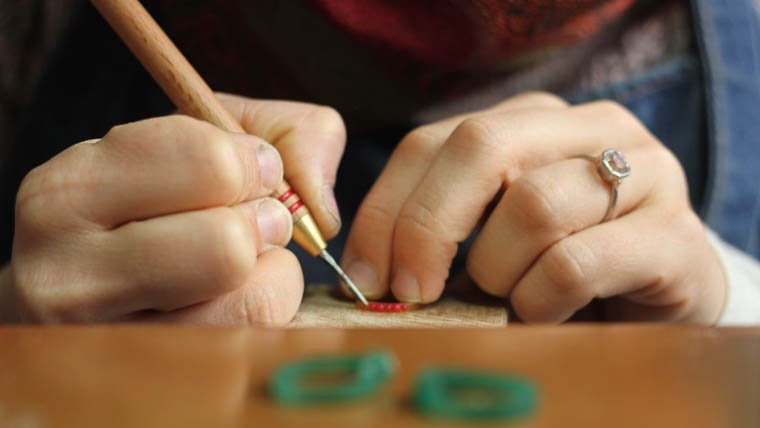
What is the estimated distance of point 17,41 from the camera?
0.58m

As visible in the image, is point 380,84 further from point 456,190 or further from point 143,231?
point 143,231

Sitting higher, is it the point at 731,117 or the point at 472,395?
the point at 472,395

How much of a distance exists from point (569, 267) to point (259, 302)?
0.54ft

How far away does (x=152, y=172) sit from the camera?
0.33 metres

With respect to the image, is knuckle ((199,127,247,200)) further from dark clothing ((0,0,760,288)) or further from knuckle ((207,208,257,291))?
dark clothing ((0,0,760,288))

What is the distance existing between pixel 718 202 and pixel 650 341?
1.68 feet

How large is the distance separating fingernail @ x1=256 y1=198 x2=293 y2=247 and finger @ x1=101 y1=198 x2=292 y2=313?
0.03 meters

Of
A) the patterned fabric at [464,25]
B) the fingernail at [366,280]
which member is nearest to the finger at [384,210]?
the fingernail at [366,280]

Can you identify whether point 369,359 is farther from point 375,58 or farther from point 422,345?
point 375,58

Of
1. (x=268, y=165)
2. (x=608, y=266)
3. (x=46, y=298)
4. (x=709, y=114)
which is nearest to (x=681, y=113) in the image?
(x=709, y=114)

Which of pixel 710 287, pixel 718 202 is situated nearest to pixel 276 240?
pixel 710 287

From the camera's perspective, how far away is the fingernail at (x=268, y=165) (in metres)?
0.38

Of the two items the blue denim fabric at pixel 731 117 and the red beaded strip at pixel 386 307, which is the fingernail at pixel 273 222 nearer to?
the red beaded strip at pixel 386 307

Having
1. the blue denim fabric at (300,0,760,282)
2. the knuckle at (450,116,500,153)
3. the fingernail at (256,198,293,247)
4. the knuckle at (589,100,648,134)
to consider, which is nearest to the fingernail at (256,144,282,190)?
the fingernail at (256,198,293,247)
